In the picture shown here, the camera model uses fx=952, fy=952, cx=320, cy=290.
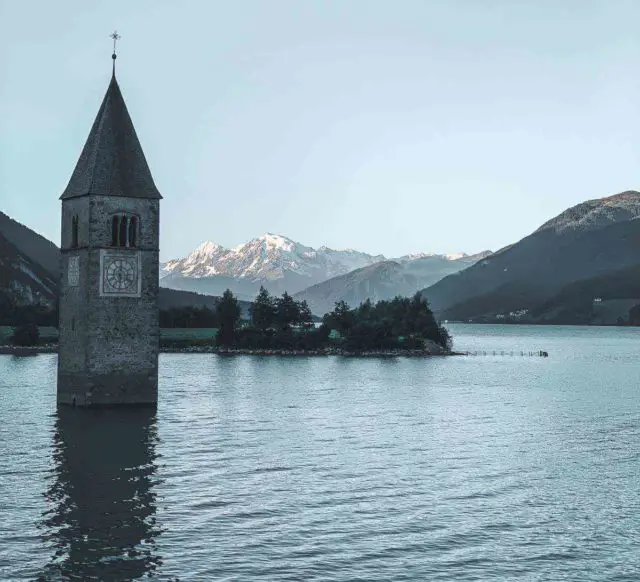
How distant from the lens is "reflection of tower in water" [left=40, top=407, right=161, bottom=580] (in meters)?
34.0

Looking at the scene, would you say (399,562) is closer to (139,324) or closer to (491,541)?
(491,541)

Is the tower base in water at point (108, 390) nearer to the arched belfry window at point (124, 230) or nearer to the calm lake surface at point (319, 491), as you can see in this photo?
the calm lake surface at point (319, 491)

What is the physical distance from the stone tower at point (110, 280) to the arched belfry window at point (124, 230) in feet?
0.26

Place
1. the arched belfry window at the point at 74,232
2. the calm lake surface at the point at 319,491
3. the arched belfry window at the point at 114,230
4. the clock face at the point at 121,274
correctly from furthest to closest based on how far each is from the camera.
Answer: the arched belfry window at the point at 74,232 < the arched belfry window at the point at 114,230 < the clock face at the point at 121,274 < the calm lake surface at the point at 319,491

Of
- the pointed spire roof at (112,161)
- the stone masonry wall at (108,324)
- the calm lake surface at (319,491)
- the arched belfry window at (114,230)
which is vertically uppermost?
the pointed spire roof at (112,161)

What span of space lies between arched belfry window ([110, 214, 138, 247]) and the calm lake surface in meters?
13.6

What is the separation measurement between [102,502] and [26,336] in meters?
158

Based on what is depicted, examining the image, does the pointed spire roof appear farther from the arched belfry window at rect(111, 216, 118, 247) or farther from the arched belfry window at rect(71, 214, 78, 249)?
the arched belfry window at rect(111, 216, 118, 247)

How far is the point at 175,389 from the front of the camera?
343ft

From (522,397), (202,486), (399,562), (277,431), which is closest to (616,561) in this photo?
(399,562)

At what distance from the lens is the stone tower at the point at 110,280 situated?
74.1 meters

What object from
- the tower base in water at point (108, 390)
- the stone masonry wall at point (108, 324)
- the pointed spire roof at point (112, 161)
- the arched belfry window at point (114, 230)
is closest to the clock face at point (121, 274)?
the stone masonry wall at point (108, 324)

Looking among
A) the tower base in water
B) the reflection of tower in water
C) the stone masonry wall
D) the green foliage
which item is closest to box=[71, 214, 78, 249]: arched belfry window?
the stone masonry wall

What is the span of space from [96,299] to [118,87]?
18.6 meters
